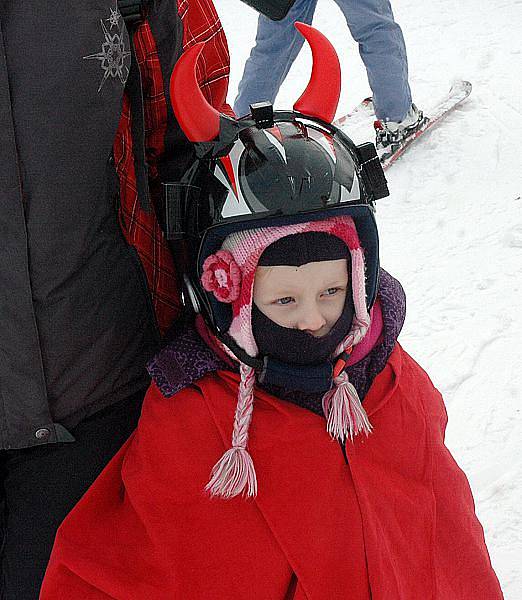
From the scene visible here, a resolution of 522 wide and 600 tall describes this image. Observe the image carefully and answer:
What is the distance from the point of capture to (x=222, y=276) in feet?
3.85

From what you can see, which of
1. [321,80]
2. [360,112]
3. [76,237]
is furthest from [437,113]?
[76,237]

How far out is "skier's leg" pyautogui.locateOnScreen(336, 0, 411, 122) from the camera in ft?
10.3

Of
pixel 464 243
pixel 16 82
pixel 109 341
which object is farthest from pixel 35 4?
pixel 464 243

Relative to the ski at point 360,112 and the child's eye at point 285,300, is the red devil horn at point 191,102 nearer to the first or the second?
the child's eye at point 285,300

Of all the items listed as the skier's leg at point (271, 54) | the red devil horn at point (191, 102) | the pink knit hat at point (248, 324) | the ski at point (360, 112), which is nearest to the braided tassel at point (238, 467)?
the pink knit hat at point (248, 324)

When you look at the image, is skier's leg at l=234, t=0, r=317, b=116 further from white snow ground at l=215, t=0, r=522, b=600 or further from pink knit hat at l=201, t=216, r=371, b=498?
pink knit hat at l=201, t=216, r=371, b=498

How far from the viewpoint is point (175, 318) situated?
Result: 144 centimetres

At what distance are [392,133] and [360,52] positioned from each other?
349 millimetres

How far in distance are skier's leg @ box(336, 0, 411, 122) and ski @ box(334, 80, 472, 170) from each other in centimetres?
16

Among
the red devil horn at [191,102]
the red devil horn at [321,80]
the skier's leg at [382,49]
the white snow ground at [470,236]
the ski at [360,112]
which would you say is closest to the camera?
the red devil horn at [191,102]

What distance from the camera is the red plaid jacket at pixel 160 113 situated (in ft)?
4.05

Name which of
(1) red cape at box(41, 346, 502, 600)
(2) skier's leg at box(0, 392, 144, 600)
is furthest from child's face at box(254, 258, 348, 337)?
(2) skier's leg at box(0, 392, 144, 600)

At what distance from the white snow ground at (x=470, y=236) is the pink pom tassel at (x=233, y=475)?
0.82 m

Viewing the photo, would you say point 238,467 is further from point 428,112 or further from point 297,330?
point 428,112
